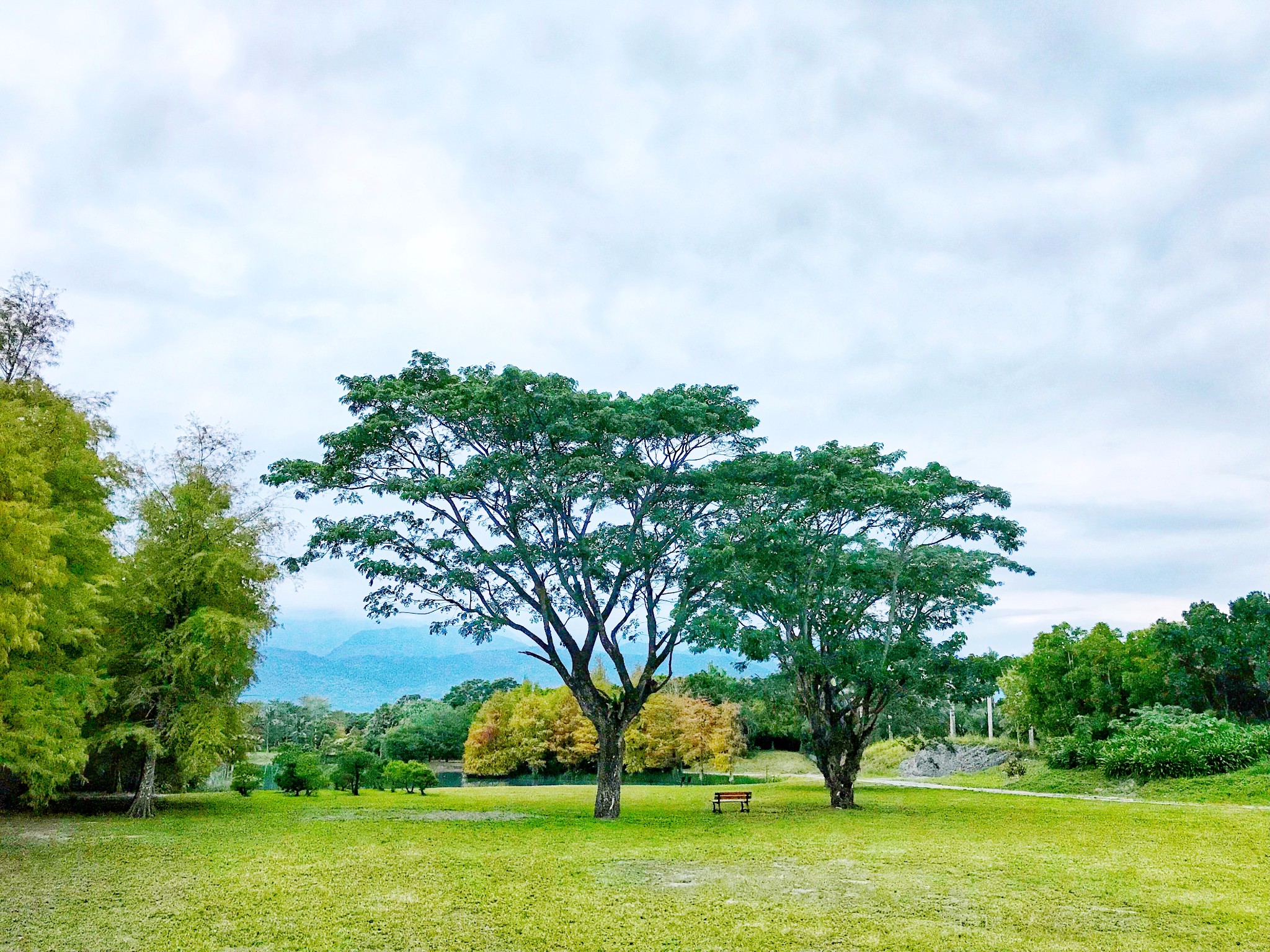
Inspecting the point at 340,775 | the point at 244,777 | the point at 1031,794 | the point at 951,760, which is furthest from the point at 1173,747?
the point at 244,777

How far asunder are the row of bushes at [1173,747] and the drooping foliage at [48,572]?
28.5 meters

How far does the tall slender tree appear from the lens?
19.8m

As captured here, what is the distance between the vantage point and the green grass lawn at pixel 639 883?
7766mm

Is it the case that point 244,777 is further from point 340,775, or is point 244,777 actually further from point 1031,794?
point 1031,794

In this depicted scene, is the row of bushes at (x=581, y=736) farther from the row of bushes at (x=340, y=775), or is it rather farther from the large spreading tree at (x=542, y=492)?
the large spreading tree at (x=542, y=492)

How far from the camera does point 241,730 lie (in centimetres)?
2158

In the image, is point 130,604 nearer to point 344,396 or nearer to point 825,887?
point 344,396

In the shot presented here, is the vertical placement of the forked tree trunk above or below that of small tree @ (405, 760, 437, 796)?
above

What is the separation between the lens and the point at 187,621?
2008 centimetres

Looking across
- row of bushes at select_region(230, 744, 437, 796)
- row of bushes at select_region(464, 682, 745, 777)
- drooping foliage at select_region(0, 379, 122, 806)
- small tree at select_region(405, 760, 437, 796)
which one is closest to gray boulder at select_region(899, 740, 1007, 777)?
row of bushes at select_region(464, 682, 745, 777)

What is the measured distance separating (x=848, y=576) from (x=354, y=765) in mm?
19009

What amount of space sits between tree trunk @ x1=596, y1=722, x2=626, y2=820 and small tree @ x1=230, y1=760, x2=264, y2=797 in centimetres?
1141

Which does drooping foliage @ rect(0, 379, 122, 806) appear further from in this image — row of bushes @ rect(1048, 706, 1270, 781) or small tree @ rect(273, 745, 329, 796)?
row of bushes @ rect(1048, 706, 1270, 781)

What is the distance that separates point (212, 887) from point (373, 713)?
186 feet
